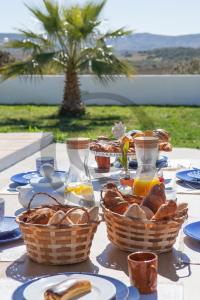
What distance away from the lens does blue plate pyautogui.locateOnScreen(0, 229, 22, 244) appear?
7.47 ft

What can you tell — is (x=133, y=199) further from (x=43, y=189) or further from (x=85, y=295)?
(x=85, y=295)

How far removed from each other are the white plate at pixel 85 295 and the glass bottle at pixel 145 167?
729 mm

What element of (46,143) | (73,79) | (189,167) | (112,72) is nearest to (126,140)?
(189,167)

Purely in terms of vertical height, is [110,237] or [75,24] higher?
[75,24]

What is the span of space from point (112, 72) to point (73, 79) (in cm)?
113

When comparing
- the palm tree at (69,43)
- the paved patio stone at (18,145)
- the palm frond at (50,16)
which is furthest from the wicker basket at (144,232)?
the palm frond at (50,16)

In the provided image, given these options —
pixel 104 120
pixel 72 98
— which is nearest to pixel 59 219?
pixel 104 120

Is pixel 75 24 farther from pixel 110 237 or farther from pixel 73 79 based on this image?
pixel 110 237

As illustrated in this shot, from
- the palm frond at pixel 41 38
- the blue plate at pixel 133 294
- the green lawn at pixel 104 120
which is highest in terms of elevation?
the palm frond at pixel 41 38

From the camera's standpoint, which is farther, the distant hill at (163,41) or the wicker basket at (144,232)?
the distant hill at (163,41)

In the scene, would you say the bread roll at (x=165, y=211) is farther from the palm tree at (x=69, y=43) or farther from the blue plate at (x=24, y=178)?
the palm tree at (x=69, y=43)

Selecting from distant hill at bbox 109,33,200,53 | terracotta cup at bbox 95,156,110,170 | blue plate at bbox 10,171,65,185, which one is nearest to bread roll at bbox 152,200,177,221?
blue plate at bbox 10,171,65,185

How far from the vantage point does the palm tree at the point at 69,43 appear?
1148cm

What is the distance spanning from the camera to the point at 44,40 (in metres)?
11.8
